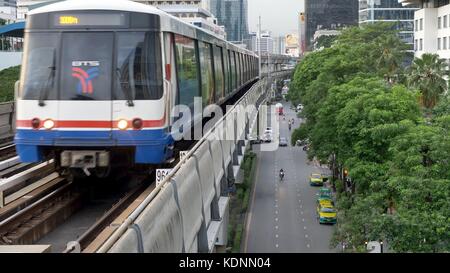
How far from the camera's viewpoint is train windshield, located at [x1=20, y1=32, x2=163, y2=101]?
9617 mm

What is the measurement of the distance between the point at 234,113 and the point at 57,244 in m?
8.90

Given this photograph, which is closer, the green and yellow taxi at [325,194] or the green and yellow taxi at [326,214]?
the green and yellow taxi at [326,214]

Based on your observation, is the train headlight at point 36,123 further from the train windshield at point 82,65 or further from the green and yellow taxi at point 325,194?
the green and yellow taxi at point 325,194

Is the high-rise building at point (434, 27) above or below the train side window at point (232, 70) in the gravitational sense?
above

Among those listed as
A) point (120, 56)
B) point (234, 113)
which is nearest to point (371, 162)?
point (234, 113)

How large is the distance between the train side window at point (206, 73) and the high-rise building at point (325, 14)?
123 meters

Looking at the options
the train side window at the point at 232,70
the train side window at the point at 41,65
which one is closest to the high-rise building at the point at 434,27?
the train side window at the point at 232,70

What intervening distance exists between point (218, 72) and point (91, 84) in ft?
28.4

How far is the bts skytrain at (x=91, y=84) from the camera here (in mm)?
9633

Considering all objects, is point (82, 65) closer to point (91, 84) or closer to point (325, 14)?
point (91, 84)

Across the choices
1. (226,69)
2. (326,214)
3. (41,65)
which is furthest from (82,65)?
(326,214)

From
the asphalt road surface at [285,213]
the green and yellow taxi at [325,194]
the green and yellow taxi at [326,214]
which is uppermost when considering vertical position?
the green and yellow taxi at [325,194]

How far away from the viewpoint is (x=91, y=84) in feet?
31.7

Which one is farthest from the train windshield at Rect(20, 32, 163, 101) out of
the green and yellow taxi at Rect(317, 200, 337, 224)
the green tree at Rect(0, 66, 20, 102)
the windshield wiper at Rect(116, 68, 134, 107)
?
the green tree at Rect(0, 66, 20, 102)
